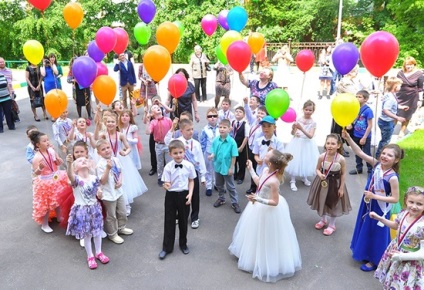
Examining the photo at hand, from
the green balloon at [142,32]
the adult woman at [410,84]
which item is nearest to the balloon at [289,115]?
the adult woman at [410,84]

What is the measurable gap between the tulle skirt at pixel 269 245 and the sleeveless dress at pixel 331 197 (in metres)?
0.99

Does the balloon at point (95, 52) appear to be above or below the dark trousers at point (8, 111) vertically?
above

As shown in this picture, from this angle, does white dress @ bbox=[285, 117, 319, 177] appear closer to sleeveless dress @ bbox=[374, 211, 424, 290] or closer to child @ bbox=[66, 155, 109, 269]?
sleeveless dress @ bbox=[374, 211, 424, 290]

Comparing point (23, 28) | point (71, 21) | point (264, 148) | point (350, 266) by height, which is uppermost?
point (23, 28)

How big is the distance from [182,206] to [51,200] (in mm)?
1864

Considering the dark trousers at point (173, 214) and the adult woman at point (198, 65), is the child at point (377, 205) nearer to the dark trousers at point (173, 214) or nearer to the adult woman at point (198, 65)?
the dark trousers at point (173, 214)

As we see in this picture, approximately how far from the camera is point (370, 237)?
4.13 m

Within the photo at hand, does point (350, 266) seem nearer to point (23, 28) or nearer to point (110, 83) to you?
point (110, 83)

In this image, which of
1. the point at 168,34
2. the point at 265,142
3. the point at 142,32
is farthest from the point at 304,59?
the point at 142,32

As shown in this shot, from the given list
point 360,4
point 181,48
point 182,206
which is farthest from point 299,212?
point 360,4

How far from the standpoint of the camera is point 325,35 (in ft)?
94.6

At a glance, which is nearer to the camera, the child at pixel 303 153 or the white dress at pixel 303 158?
the child at pixel 303 153

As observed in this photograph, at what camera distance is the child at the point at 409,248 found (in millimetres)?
3225

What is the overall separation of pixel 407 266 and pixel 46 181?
14.0 feet
